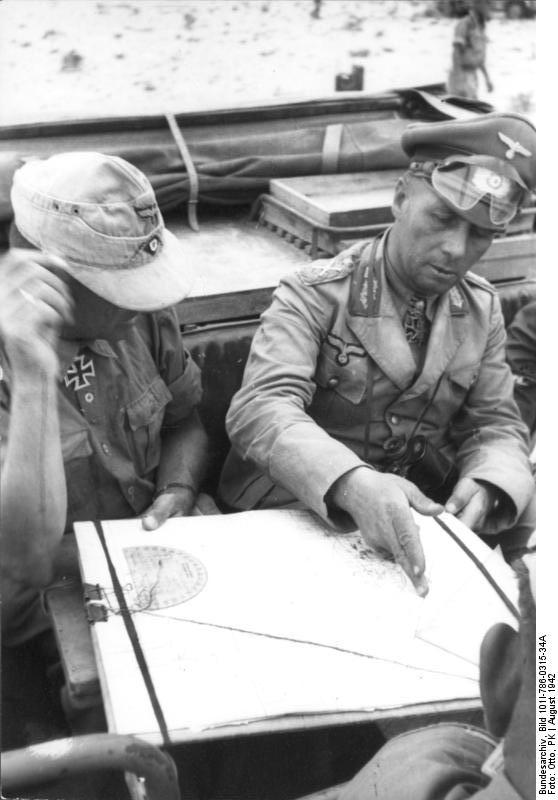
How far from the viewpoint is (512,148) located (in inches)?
99.7

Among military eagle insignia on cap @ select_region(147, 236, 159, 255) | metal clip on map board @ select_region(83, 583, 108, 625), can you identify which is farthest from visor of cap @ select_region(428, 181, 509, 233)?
metal clip on map board @ select_region(83, 583, 108, 625)

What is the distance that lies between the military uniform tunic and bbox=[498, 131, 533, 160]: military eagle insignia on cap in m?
0.44

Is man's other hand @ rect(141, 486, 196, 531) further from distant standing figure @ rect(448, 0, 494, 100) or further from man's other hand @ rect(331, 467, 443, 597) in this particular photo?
distant standing figure @ rect(448, 0, 494, 100)

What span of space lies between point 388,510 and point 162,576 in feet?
1.72

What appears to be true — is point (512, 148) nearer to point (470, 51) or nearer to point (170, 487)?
point (170, 487)

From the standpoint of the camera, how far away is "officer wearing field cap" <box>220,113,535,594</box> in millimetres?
2461

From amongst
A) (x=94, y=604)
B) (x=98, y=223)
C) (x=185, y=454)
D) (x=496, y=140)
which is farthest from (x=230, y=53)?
(x=94, y=604)

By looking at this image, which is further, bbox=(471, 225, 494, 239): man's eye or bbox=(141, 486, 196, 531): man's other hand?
bbox=(471, 225, 494, 239): man's eye

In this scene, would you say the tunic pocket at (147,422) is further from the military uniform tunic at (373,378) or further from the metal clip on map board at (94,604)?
the metal clip on map board at (94,604)

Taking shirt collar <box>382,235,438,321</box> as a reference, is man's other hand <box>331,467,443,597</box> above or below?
below

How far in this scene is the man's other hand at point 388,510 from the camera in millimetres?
1939

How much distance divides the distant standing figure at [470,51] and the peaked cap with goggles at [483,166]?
4.67 m

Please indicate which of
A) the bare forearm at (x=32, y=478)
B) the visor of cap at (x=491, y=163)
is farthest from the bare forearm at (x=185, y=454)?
the visor of cap at (x=491, y=163)

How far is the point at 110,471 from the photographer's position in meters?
2.32
